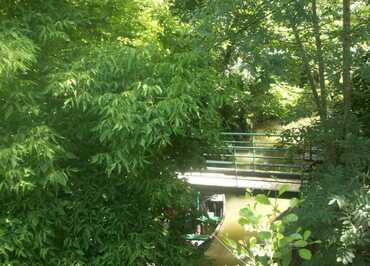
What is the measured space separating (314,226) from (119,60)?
2.18 meters

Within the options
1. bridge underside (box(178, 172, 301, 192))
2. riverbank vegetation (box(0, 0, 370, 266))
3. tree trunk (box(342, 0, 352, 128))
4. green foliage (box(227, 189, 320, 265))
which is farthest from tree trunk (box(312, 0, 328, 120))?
green foliage (box(227, 189, 320, 265))

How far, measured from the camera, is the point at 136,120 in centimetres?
307

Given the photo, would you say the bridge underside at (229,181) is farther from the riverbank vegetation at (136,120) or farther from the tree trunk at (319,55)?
the riverbank vegetation at (136,120)

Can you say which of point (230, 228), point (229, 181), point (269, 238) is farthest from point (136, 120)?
point (230, 228)

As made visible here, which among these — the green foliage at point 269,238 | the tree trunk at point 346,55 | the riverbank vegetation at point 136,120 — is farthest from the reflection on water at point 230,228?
the green foliage at point 269,238

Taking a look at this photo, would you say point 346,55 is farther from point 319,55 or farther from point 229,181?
point 229,181

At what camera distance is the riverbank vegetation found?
317 centimetres

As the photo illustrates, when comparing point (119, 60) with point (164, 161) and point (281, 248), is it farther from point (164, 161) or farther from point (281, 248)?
point (281, 248)

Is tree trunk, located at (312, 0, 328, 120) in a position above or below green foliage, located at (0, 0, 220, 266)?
above

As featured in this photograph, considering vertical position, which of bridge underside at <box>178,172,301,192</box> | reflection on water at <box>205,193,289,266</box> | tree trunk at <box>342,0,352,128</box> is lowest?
reflection on water at <box>205,193,289,266</box>

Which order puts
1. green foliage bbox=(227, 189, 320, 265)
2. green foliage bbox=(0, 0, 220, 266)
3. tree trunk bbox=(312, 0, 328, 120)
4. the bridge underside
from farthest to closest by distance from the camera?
1. the bridge underside
2. tree trunk bbox=(312, 0, 328, 120)
3. green foliage bbox=(0, 0, 220, 266)
4. green foliage bbox=(227, 189, 320, 265)

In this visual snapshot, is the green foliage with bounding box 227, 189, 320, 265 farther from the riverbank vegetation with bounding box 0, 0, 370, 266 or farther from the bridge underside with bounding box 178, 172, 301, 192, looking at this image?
the bridge underside with bounding box 178, 172, 301, 192

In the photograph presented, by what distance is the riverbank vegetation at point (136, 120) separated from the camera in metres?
3.17

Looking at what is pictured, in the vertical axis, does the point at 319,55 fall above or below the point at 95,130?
above
